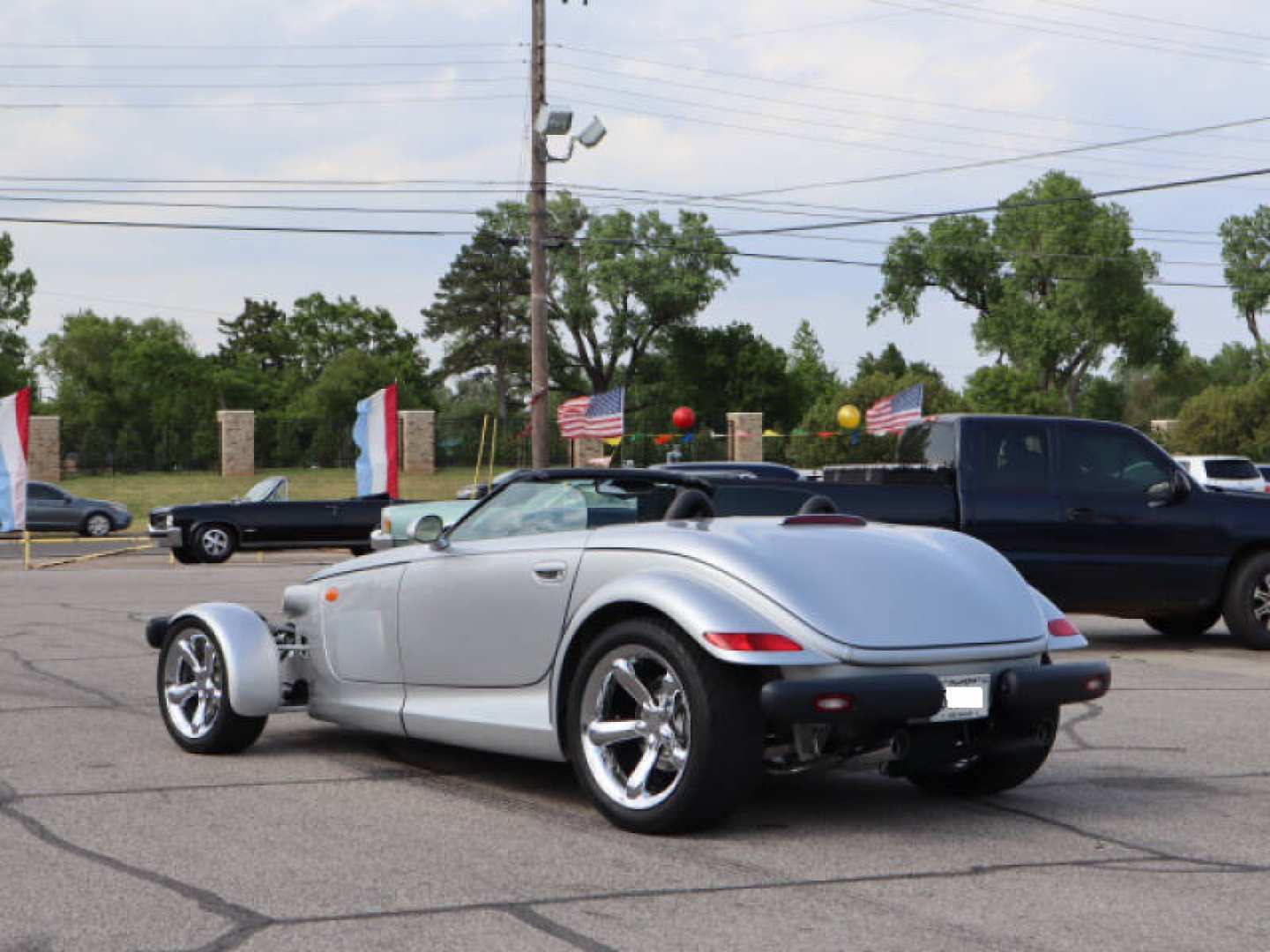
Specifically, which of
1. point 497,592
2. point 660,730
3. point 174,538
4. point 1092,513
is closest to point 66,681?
point 497,592

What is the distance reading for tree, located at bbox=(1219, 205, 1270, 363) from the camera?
100m

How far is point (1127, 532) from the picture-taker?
12820mm

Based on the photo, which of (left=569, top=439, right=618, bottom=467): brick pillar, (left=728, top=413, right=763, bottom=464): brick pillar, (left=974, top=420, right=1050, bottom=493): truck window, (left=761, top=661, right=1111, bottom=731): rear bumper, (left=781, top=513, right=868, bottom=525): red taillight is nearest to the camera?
(left=761, top=661, right=1111, bottom=731): rear bumper

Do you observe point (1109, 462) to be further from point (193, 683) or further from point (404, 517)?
point (404, 517)

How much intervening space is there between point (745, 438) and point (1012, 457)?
43.0 metres

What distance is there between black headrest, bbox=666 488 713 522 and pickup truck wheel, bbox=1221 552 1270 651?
7.83 metres

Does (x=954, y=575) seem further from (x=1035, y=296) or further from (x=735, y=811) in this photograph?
(x=1035, y=296)

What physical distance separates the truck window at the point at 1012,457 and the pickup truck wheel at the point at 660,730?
289 inches

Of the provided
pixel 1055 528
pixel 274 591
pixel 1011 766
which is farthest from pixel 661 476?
pixel 274 591

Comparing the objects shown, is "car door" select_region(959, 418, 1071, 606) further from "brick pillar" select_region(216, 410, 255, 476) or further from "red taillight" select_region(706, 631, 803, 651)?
"brick pillar" select_region(216, 410, 255, 476)

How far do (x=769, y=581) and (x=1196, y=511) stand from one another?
27.3 ft

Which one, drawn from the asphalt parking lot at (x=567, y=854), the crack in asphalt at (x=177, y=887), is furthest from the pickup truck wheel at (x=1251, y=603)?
the crack in asphalt at (x=177, y=887)

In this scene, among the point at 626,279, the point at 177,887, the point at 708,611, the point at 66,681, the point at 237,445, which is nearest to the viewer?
the point at 177,887

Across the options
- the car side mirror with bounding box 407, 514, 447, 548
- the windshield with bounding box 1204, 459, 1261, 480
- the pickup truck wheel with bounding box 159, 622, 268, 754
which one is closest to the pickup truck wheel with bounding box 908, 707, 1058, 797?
the car side mirror with bounding box 407, 514, 447, 548
